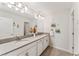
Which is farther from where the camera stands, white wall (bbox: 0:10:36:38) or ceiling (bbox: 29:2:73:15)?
white wall (bbox: 0:10:36:38)

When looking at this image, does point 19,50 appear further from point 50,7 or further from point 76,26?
point 76,26

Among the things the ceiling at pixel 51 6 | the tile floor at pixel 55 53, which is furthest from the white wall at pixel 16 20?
the tile floor at pixel 55 53

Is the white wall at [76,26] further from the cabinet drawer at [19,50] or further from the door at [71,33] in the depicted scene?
the cabinet drawer at [19,50]

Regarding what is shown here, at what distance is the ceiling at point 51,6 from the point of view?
1.30 meters

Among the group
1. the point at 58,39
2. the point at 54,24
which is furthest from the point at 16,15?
the point at 58,39

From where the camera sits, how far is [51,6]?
4.40 ft

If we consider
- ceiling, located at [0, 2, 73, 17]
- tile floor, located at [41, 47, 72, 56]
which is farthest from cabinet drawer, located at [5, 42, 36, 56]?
ceiling, located at [0, 2, 73, 17]

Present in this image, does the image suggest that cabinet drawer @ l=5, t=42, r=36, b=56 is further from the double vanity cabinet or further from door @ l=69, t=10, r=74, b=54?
door @ l=69, t=10, r=74, b=54

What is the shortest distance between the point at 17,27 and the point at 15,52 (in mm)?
509

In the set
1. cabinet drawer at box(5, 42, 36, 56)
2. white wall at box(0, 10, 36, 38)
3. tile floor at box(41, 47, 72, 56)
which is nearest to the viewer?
cabinet drawer at box(5, 42, 36, 56)

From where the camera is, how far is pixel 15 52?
1174mm

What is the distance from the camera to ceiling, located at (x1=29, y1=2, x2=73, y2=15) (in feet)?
4.27

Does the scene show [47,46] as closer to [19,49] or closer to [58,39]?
[58,39]

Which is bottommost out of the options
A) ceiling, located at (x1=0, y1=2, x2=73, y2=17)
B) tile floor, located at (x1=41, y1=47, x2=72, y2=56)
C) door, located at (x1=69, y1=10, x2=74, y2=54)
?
tile floor, located at (x1=41, y1=47, x2=72, y2=56)
